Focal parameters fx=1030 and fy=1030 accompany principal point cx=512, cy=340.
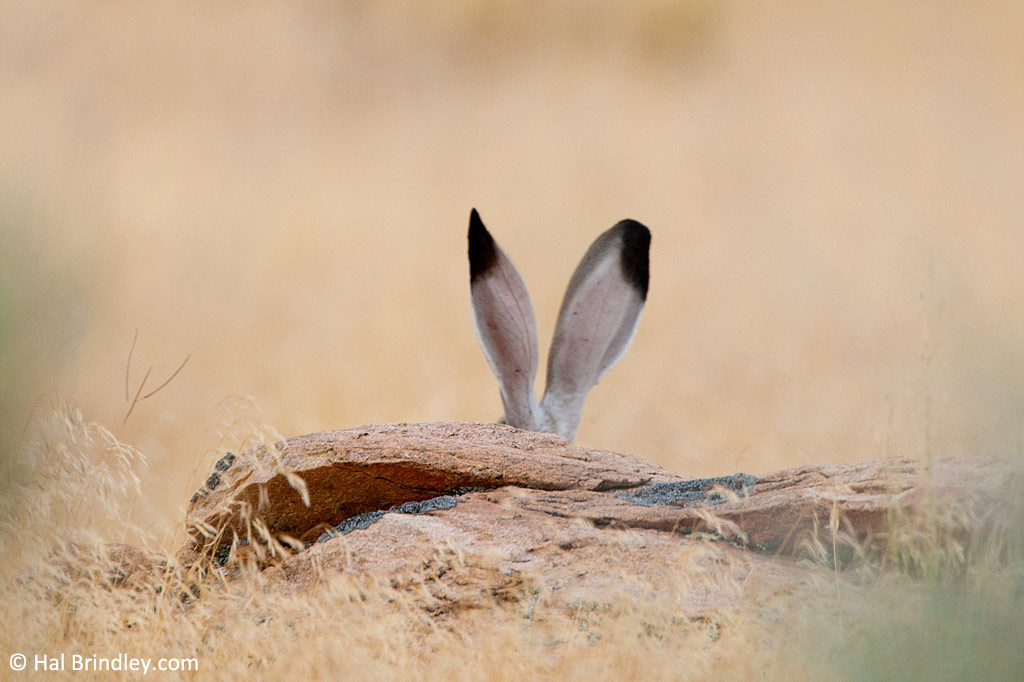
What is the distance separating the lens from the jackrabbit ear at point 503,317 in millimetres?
1734

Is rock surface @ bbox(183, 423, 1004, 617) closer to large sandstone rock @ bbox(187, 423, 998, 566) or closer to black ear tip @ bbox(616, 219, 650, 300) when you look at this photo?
large sandstone rock @ bbox(187, 423, 998, 566)

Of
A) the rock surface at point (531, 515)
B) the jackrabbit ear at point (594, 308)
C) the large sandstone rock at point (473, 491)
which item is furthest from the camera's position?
the jackrabbit ear at point (594, 308)

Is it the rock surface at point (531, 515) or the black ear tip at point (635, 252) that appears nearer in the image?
the rock surface at point (531, 515)

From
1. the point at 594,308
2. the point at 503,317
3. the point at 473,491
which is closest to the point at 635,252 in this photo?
the point at 594,308

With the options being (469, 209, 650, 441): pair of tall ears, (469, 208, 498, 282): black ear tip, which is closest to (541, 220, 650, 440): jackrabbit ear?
(469, 209, 650, 441): pair of tall ears

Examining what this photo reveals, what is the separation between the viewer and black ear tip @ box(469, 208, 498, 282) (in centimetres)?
171

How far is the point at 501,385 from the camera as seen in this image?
1783mm

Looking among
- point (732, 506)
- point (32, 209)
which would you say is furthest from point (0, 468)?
point (732, 506)

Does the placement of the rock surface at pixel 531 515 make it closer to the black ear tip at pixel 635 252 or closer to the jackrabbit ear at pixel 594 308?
the jackrabbit ear at pixel 594 308

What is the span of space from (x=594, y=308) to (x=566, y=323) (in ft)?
0.19

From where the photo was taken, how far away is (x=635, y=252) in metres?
1.82

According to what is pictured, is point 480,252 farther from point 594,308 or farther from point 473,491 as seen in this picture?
point 473,491

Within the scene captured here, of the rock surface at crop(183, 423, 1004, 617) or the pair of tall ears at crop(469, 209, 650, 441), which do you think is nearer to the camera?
the rock surface at crop(183, 423, 1004, 617)

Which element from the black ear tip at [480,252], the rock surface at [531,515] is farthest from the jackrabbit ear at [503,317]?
the rock surface at [531,515]
